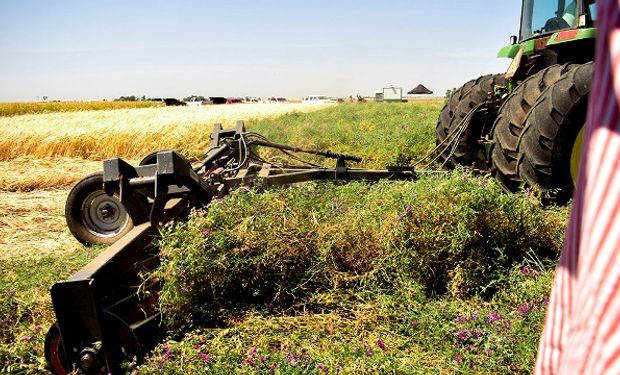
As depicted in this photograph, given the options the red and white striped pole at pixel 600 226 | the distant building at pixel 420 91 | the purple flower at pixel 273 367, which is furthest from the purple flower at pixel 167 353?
the distant building at pixel 420 91

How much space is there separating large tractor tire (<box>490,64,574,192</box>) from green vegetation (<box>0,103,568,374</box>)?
0.76 m

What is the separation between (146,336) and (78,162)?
10.7m

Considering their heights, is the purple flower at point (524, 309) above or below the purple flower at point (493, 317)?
above

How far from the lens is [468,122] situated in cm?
631

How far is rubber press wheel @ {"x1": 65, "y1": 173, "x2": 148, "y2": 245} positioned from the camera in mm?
4863

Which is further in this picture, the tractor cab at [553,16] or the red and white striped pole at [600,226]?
the tractor cab at [553,16]

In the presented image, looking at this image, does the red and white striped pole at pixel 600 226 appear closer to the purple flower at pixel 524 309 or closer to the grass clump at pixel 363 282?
the grass clump at pixel 363 282

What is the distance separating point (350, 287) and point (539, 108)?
6.93 ft

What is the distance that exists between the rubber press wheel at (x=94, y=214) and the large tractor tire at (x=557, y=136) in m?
3.41

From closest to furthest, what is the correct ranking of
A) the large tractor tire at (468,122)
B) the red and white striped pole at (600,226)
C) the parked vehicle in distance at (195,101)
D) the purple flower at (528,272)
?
1. the red and white striped pole at (600,226)
2. the purple flower at (528,272)
3. the large tractor tire at (468,122)
4. the parked vehicle in distance at (195,101)

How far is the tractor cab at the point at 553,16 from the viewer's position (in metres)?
5.18

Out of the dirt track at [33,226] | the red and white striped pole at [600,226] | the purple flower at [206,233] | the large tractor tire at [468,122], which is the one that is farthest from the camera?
the large tractor tire at [468,122]

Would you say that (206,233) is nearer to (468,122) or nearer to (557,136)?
(557,136)

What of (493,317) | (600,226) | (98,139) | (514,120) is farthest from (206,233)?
(98,139)
